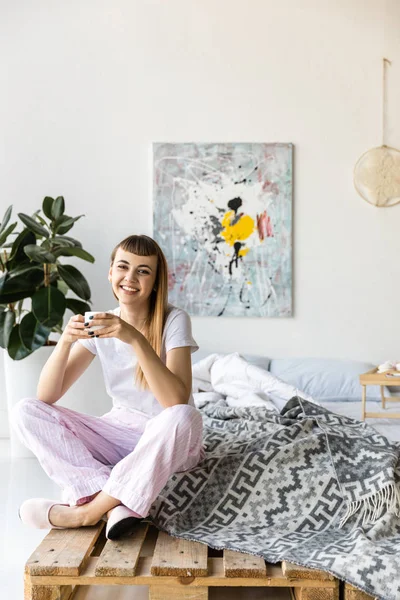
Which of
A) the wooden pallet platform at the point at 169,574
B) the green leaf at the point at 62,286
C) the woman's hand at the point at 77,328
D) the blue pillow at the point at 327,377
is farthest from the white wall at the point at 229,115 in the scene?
the wooden pallet platform at the point at 169,574

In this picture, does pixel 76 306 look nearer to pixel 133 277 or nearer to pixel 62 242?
pixel 62 242

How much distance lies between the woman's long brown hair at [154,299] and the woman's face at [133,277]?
19 millimetres

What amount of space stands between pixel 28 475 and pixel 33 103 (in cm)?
209

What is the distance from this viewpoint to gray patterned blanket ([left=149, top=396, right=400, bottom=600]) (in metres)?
1.83

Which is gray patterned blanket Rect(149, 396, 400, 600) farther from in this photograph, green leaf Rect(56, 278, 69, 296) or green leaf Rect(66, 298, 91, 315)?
green leaf Rect(56, 278, 69, 296)

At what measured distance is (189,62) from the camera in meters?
4.18

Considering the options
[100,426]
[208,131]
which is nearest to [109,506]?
[100,426]

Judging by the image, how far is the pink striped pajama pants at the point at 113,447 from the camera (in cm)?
186

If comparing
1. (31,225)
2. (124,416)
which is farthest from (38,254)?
(124,416)

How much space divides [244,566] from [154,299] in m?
0.86

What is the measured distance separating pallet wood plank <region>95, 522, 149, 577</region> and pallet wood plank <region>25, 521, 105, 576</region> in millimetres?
48

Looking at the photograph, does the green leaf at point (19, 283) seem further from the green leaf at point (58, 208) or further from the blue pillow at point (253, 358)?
the blue pillow at point (253, 358)

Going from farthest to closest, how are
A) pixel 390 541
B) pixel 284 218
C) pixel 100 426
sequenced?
pixel 284 218 → pixel 100 426 → pixel 390 541

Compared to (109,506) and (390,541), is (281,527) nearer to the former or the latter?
(390,541)
